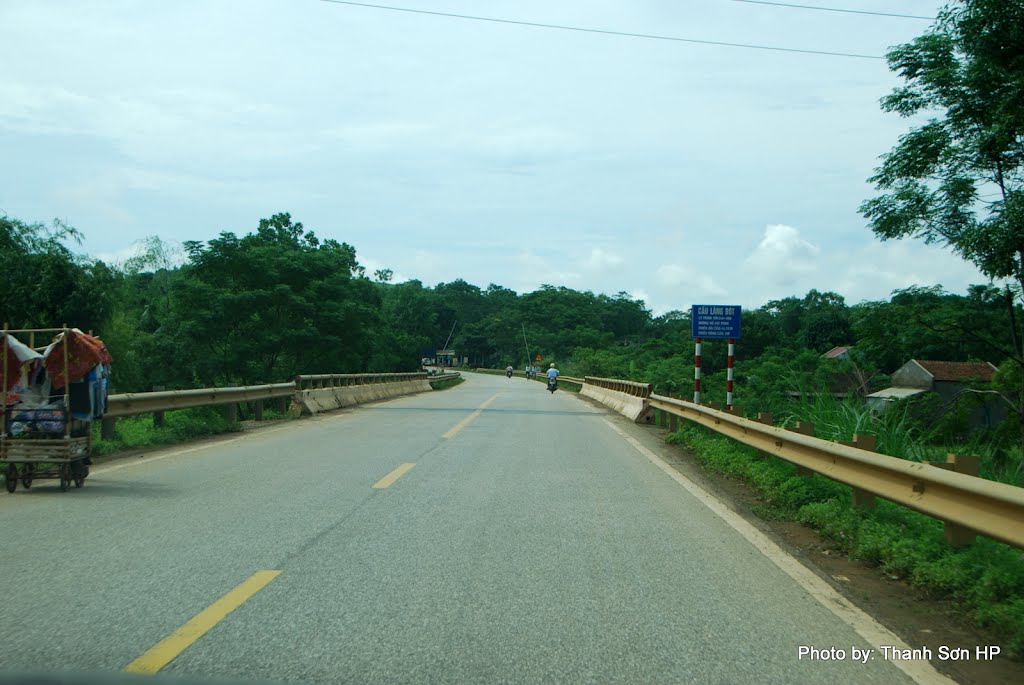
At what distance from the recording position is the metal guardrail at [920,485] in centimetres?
494

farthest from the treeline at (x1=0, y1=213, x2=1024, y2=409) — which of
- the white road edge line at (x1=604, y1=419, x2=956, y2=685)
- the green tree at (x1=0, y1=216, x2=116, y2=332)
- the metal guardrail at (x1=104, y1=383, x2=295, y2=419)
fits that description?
the metal guardrail at (x1=104, y1=383, x2=295, y2=419)

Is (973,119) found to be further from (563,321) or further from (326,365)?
(563,321)

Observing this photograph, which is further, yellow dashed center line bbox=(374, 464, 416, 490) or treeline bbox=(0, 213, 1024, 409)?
treeline bbox=(0, 213, 1024, 409)

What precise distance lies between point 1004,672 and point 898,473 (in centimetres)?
215

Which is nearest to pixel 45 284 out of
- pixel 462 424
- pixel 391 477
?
pixel 462 424

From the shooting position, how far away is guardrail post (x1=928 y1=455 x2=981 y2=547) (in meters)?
5.75

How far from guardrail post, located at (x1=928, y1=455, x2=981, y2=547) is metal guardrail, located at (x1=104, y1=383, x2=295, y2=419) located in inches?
359

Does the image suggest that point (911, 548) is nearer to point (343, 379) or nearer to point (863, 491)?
point (863, 491)

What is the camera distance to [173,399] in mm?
14797

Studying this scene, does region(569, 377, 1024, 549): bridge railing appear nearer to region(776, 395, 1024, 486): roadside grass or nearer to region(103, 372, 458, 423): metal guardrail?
region(776, 395, 1024, 486): roadside grass

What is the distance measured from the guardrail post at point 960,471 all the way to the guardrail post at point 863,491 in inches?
46.5

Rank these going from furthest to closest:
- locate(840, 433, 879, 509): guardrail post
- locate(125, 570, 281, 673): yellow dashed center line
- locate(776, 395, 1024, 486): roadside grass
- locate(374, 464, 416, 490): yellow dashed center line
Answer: locate(374, 464, 416, 490): yellow dashed center line
locate(776, 395, 1024, 486): roadside grass
locate(840, 433, 879, 509): guardrail post
locate(125, 570, 281, 673): yellow dashed center line

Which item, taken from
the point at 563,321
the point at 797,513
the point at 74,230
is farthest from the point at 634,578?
the point at 563,321

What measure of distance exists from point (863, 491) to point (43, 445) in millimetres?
7869
